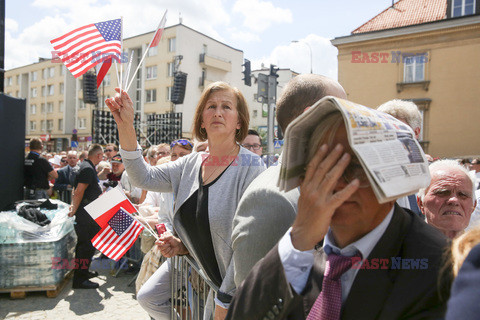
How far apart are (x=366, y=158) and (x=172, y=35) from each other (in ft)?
136

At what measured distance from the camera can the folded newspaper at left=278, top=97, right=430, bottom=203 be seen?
80cm

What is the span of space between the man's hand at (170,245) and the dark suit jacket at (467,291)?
2.04 meters

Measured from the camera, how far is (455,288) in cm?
75

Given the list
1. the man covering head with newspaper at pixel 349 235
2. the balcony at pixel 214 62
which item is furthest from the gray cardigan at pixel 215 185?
the balcony at pixel 214 62

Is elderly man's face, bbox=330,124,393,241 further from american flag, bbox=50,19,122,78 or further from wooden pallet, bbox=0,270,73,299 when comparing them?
wooden pallet, bbox=0,270,73,299

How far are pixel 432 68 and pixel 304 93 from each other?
21529 mm

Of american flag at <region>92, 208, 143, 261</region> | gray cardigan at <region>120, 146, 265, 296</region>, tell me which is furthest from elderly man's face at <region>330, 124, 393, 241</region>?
american flag at <region>92, 208, 143, 261</region>

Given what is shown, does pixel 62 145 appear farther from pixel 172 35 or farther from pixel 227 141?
pixel 227 141

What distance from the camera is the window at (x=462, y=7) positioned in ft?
65.1

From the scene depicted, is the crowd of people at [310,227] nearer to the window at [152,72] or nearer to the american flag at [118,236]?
the american flag at [118,236]

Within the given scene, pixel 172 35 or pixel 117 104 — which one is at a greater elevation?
pixel 172 35

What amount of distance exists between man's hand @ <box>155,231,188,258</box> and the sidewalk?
235 cm

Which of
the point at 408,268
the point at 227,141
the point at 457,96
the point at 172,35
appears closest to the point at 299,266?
the point at 408,268

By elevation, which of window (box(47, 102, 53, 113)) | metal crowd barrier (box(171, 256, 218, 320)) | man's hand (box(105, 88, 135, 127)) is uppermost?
window (box(47, 102, 53, 113))
